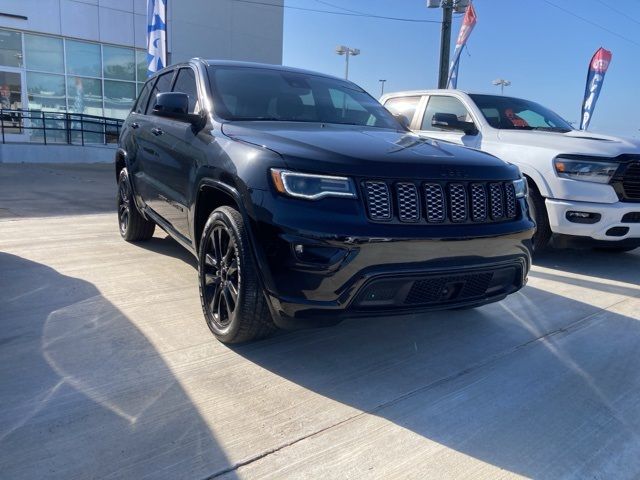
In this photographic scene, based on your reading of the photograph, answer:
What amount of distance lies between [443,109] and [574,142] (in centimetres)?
186

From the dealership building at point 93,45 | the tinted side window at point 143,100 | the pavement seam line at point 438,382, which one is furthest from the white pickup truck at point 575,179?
the dealership building at point 93,45

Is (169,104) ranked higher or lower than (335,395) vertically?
higher

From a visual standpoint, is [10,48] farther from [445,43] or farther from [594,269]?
[594,269]

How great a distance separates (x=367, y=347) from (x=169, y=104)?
6.82 ft

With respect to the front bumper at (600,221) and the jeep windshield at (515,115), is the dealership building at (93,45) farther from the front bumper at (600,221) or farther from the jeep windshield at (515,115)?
the front bumper at (600,221)

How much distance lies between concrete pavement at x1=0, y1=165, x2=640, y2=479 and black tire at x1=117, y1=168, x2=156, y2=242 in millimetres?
1086

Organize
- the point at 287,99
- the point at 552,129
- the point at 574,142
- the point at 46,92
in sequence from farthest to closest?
the point at 46,92
the point at 552,129
the point at 574,142
the point at 287,99

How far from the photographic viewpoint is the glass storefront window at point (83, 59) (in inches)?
731

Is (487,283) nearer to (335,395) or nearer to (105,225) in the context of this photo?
(335,395)

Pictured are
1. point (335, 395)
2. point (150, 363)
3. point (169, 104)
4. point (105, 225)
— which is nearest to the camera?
point (335, 395)

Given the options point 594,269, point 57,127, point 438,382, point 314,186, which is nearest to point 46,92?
point 57,127

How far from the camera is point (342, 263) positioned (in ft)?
8.39

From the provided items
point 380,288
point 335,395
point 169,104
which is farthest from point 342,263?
point 169,104

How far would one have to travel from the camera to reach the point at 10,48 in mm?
17422
